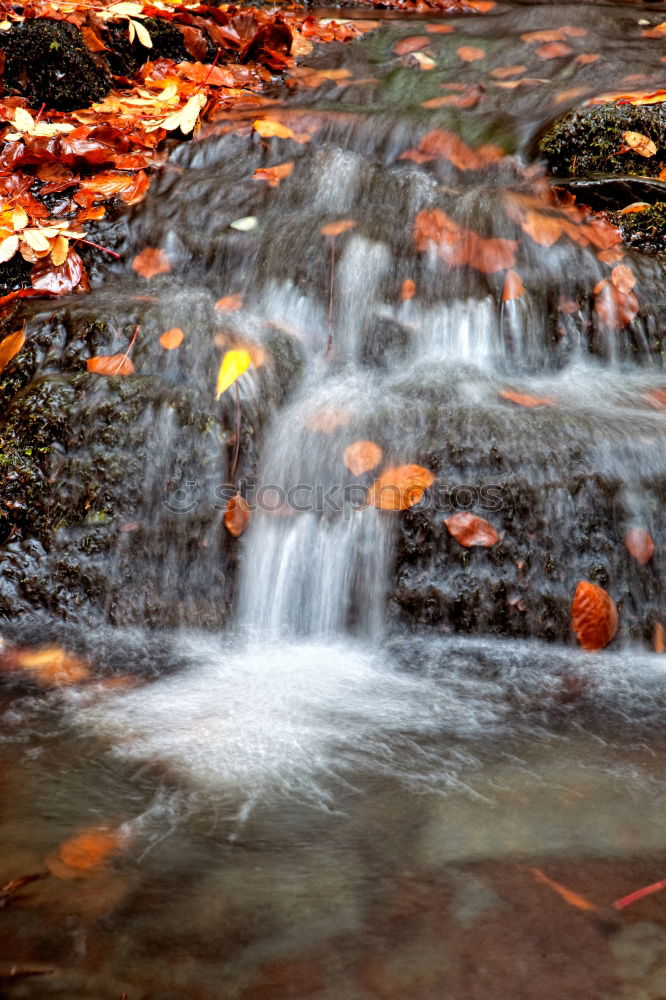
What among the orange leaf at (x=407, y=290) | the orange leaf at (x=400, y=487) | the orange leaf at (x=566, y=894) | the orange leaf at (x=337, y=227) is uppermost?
the orange leaf at (x=337, y=227)

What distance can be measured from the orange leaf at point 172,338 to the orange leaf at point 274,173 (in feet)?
5.19

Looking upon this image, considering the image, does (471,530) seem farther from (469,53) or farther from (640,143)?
(469,53)

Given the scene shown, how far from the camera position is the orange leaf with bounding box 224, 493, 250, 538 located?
314cm

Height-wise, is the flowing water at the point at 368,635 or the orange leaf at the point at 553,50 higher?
the orange leaf at the point at 553,50

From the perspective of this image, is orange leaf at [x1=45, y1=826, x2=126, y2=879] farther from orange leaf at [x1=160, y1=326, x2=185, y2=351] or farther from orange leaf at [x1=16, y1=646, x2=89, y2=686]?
orange leaf at [x1=160, y1=326, x2=185, y2=351]

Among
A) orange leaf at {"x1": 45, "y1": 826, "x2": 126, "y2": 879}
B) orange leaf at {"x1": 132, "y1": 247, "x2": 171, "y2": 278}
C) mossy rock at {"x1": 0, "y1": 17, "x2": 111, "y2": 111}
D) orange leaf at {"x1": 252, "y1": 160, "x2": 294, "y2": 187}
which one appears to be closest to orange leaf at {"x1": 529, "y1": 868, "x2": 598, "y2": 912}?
orange leaf at {"x1": 45, "y1": 826, "x2": 126, "y2": 879}

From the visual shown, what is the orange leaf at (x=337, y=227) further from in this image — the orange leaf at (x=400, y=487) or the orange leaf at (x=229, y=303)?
the orange leaf at (x=400, y=487)

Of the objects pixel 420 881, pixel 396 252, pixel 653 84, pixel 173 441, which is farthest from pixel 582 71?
pixel 420 881

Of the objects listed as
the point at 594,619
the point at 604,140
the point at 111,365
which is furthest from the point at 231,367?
the point at 604,140

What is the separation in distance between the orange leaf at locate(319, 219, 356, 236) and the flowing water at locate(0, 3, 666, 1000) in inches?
1.5

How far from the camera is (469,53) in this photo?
6242mm

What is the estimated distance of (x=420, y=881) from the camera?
5.33 ft

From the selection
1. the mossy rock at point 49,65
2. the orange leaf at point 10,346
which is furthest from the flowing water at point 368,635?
the mossy rock at point 49,65

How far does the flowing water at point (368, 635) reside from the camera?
1481mm
